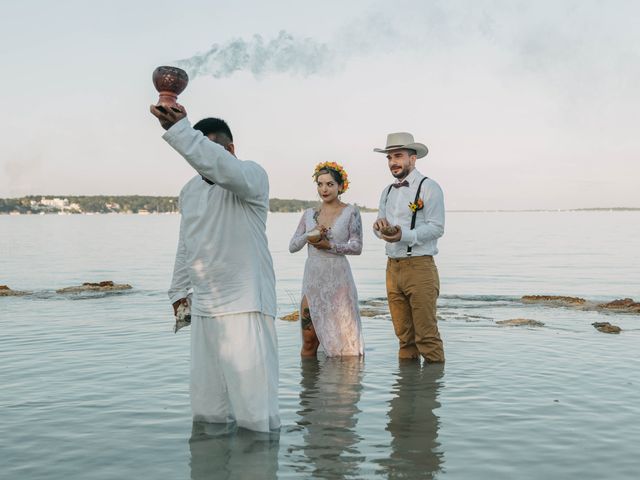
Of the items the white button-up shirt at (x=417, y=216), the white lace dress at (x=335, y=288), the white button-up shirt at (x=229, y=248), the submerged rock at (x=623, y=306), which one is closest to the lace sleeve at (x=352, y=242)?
the white lace dress at (x=335, y=288)

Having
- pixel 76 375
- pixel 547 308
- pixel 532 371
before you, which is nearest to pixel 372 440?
pixel 532 371

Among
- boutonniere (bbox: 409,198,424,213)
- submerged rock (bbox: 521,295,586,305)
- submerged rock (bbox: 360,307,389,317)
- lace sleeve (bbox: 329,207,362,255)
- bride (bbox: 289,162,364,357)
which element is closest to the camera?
boutonniere (bbox: 409,198,424,213)

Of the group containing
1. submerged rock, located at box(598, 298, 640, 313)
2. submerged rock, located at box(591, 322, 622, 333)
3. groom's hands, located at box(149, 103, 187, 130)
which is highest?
groom's hands, located at box(149, 103, 187, 130)

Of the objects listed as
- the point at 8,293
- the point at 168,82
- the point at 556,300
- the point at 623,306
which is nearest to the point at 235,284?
the point at 168,82

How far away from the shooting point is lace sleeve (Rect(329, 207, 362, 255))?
8.19m

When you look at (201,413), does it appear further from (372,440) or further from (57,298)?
(57,298)

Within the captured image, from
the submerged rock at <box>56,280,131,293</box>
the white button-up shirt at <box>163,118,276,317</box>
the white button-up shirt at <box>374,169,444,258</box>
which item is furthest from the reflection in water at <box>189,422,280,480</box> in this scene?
the submerged rock at <box>56,280,131,293</box>

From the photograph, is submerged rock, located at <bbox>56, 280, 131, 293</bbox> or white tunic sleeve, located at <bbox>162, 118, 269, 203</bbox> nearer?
white tunic sleeve, located at <bbox>162, 118, 269, 203</bbox>

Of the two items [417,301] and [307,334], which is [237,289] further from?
[307,334]

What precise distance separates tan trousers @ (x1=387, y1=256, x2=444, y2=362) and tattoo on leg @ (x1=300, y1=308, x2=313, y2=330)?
1057 millimetres

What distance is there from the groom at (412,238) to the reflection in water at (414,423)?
0.41 meters

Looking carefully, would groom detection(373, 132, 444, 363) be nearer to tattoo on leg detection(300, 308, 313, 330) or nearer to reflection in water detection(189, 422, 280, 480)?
tattoo on leg detection(300, 308, 313, 330)

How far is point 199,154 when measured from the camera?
4.08 metres

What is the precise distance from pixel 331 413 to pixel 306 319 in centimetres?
237
